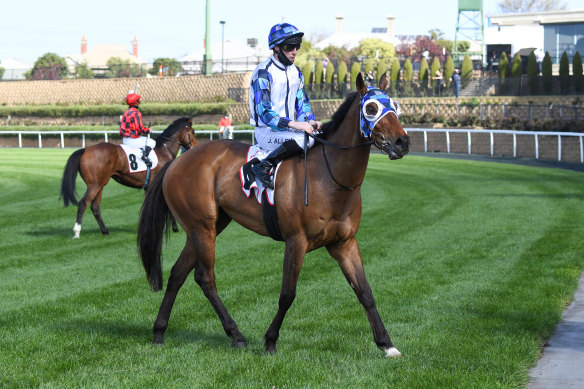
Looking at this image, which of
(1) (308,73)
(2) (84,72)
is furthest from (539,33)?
(2) (84,72)

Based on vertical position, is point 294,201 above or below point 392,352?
above

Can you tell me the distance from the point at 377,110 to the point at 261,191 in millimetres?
1015

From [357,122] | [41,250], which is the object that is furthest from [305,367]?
[41,250]

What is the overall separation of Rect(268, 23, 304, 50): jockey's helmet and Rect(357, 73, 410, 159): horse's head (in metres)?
0.69

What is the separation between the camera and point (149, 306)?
7.03 m

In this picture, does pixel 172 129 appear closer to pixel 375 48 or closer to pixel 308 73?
pixel 308 73

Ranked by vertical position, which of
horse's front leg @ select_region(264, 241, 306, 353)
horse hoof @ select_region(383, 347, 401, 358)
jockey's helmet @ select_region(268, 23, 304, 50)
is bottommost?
horse hoof @ select_region(383, 347, 401, 358)

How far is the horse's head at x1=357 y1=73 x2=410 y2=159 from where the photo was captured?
16.0ft

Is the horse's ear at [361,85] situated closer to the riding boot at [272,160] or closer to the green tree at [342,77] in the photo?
the riding boot at [272,160]

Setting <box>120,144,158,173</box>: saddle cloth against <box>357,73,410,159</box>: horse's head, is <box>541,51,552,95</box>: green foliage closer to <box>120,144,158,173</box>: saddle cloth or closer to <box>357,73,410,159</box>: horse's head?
<box>120,144,158,173</box>: saddle cloth

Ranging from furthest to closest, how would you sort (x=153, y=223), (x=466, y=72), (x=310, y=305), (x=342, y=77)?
1. (x=342, y=77)
2. (x=466, y=72)
3. (x=310, y=305)
4. (x=153, y=223)

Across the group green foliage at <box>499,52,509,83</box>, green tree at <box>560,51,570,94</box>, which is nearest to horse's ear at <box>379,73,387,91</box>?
green tree at <box>560,51,570,94</box>

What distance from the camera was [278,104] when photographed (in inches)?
221

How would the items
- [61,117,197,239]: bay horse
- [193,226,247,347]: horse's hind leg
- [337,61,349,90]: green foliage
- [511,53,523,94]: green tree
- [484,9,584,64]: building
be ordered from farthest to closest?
[484,9,584,64]: building, [337,61,349,90]: green foliage, [511,53,523,94]: green tree, [61,117,197,239]: bay horse, [193,226,247,347]: horse's hind leg
